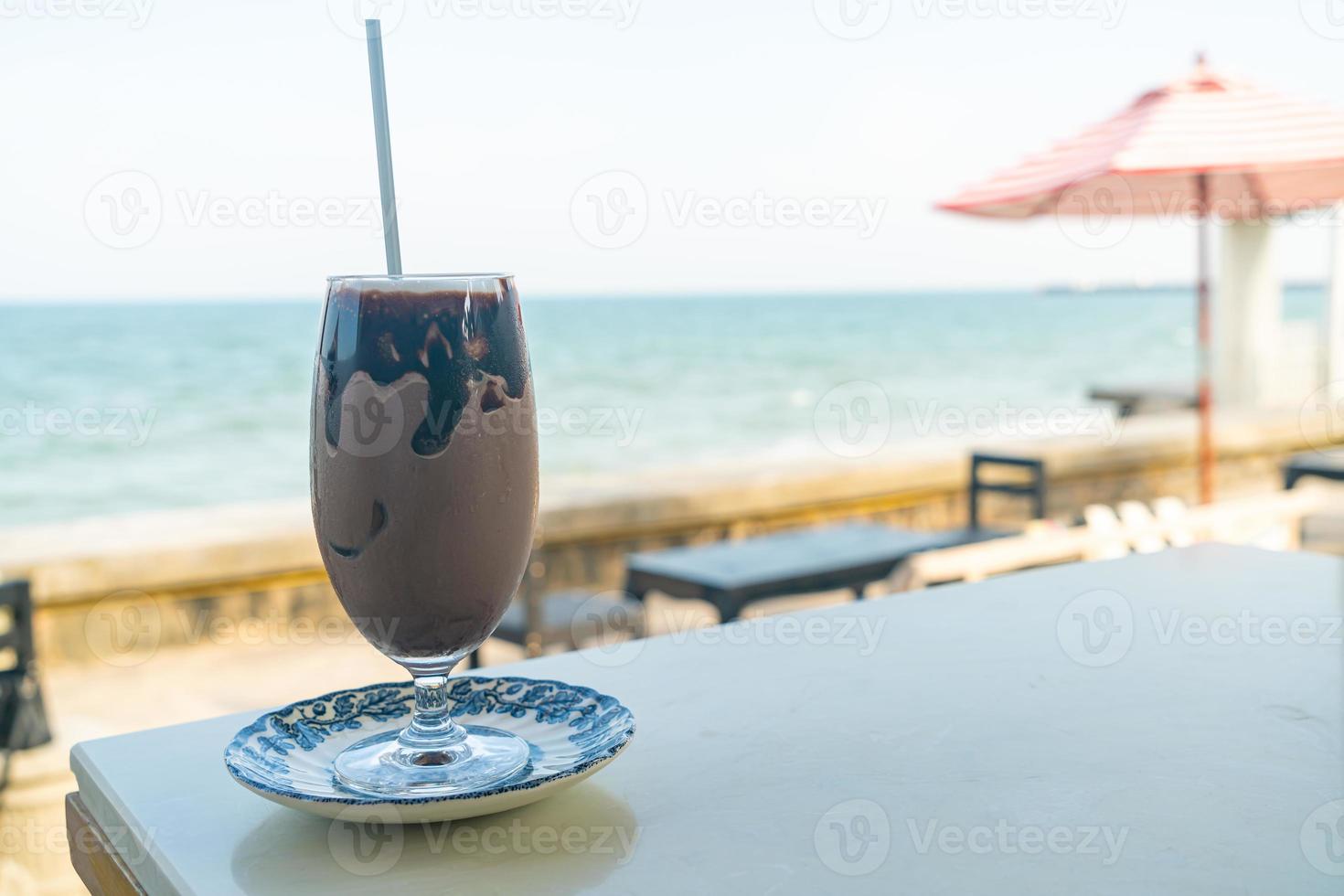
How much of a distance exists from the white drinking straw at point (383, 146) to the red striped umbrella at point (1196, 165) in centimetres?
318

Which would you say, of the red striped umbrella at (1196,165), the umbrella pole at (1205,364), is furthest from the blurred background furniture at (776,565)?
the red striped umbrella at (1196,165)

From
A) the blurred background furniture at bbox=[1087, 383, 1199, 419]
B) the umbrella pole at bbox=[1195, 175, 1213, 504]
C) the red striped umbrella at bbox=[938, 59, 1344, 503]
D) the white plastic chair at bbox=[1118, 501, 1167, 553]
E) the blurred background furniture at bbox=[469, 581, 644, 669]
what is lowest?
the blurred background furniture at bbox=[1087, 383, 1199, 419]

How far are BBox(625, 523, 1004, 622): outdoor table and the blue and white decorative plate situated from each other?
8.45ft

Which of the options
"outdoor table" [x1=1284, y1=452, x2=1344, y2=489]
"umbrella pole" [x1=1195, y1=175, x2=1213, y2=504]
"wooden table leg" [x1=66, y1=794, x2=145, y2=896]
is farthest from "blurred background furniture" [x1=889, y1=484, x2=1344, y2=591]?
"wooden table leg" [x1=66, y1=794, x2=145, y2=896]

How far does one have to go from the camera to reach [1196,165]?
352 centimetres

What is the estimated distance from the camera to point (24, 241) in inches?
1133

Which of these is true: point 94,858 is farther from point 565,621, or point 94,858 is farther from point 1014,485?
point 1014,485

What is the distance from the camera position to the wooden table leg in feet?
2.15

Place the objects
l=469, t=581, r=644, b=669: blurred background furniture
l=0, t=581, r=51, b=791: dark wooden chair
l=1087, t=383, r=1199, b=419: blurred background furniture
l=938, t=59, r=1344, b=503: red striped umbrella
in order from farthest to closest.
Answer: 1. l=1087, t=383, r=1199, b=419: blurred background furniture
2. l=469, t=581, r=644, b=669: blurred background furniture
3. l=938, t=59, r=1344, b=503: red striped umbrella
4. l=0, t=581, r=51, b=791: dark wooden chair

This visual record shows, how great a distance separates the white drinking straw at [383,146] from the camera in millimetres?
690

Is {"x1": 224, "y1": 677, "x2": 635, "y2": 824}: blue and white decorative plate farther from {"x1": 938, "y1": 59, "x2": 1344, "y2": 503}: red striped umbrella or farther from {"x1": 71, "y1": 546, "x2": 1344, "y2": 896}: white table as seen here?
{"x1": 938, "y1": 59, "x2": 1344, "y2": 503}: red striped umbrella

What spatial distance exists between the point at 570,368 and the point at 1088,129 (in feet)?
84.7

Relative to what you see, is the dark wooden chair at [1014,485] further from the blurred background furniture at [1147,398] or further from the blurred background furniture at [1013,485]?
the blurred background furniture at [1147,398]

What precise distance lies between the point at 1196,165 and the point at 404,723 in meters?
3.30
